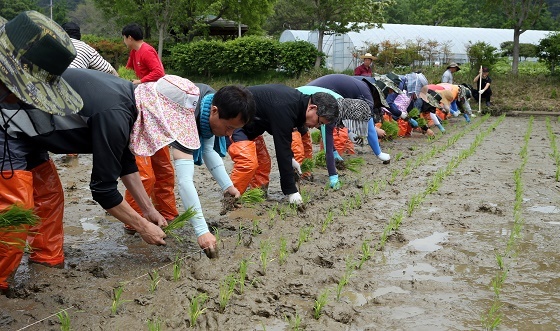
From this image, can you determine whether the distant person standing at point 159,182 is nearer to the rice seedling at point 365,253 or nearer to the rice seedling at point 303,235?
the rice seedling at point 303,235

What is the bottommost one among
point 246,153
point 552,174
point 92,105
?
point 552,174

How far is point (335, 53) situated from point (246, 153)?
23187mm

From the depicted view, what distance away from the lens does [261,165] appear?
573cm

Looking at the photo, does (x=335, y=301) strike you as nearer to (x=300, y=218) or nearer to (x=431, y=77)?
(x=300, y=218)

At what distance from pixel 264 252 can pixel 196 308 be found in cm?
89

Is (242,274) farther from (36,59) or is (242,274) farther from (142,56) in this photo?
(142,56)

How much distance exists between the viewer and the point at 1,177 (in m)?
2.82

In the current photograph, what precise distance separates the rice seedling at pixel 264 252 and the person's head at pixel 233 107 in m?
0.80

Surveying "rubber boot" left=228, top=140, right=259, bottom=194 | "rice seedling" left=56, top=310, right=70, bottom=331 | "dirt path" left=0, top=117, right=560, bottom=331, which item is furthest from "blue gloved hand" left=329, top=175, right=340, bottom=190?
"rice seedling" left=56, top=310, right=70, bottom=331

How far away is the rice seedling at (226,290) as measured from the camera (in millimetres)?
2928

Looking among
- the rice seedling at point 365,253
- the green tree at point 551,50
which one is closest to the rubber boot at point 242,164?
the rice seedling at point 365,253

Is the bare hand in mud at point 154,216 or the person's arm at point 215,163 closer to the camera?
the bare hand in mud at point 154,216

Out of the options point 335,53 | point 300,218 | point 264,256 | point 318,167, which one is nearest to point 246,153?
point 300,218

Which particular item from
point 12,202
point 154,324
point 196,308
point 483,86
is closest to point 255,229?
point 196,308
